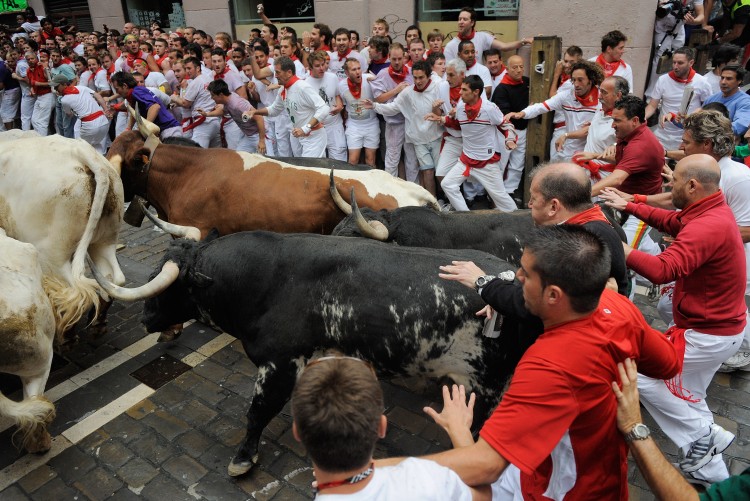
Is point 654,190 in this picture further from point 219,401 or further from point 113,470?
point 113,470

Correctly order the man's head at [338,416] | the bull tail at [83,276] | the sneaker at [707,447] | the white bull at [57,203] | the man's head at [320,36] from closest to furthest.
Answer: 1. the man's head at [338,416]
2. the sneaker at [707,447]
3. the bull tail at [83,276]
4. the white bull at [57,203]
5. the man's head at [320,36]

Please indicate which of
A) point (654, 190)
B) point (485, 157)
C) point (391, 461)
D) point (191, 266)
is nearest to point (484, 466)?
point (391, 461)

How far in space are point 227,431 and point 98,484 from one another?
913mm

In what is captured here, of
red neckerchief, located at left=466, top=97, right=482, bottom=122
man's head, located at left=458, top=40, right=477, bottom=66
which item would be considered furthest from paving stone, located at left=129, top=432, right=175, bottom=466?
man's head, located at left=458, top=40, right=477, bottom=66

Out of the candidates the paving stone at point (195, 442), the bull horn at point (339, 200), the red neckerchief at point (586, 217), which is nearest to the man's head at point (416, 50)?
the bull horn at point (339, 200)

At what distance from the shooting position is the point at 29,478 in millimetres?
3932

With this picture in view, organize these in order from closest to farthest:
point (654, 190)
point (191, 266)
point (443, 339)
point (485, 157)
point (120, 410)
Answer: point (443, 339), point (191, 266), point (120, 410), point (654, 190), point (485, 157)

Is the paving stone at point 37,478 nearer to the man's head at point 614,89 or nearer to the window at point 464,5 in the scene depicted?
the man's head at point 614,89

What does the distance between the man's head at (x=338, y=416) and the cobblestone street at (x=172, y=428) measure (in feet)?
7.31

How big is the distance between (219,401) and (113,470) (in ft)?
3.06

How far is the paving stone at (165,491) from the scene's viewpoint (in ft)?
12.1

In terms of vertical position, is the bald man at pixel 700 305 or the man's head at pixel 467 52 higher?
the man's head at pixel 467 52

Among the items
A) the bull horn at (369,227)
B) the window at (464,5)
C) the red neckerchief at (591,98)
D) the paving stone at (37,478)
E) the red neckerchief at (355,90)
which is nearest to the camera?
the paving stone at (37,478)

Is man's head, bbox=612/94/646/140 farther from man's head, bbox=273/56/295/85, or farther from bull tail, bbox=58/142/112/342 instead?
bull tail, bbox=58/142/112/342
